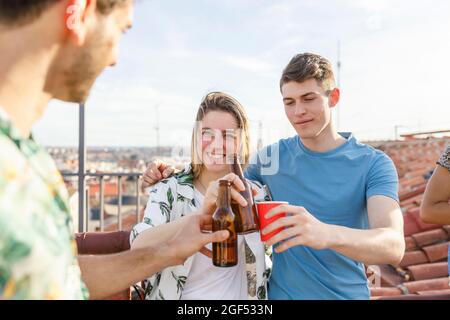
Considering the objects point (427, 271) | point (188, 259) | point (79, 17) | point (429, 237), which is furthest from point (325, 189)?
point (429, 237)

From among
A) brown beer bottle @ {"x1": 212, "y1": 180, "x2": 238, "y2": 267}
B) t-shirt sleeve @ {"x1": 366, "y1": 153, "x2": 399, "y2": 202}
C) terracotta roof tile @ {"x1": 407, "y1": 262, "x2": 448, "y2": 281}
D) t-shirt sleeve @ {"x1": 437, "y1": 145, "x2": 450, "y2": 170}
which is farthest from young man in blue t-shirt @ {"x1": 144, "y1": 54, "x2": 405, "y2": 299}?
terracotta roof tile @ {"x1": 407, "y1": 262, "x2": 448, "y2": 281}

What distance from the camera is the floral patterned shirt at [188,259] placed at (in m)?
1.68

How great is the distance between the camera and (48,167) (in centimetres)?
84

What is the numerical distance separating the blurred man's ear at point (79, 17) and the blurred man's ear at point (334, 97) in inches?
58.5

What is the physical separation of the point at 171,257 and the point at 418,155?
38.4ft

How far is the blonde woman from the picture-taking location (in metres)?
1.68

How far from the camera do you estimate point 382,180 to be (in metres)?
1.76

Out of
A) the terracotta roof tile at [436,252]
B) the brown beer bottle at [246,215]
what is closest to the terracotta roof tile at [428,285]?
the terracotta roof tile at [436,252]

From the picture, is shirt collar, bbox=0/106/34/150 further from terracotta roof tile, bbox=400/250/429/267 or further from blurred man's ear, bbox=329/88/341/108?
terracotta roof tile, bbox=400/250/429/267

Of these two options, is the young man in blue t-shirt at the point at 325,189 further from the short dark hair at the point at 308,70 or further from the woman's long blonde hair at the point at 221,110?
the woman's long blonde hair at the point at 221,110

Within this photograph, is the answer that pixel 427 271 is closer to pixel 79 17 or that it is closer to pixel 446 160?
pixel 446 160

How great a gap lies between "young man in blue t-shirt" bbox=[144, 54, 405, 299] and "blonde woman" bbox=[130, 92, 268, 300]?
0.14 m
